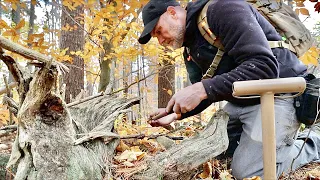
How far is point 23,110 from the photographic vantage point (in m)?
1.72

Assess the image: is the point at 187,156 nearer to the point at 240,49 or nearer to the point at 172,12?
the point at 240,49

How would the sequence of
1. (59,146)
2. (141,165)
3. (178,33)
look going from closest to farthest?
1. (59,146)
2. (141,165)
3. (178,33)

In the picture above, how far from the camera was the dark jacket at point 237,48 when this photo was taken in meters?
2.08

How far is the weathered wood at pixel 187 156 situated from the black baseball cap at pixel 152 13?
3.71 feet

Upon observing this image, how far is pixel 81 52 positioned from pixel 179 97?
3548 millimetres

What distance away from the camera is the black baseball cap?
9.01 ft

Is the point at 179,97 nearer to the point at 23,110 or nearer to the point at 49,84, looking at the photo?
the point at 49,84

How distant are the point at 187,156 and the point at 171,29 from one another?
4.35ft

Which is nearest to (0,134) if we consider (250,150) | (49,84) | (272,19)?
(49,84)

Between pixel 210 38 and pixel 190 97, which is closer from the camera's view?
pixel 190 97

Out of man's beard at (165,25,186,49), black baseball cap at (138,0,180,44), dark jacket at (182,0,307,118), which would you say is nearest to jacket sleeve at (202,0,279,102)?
dark jacket at (182,0,307,118)

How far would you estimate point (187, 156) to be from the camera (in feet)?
5.94

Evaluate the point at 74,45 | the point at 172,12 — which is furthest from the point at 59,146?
the point at 74,45

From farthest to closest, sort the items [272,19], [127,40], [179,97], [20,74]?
[127,40], [272,19], [179,97], [20,74]
